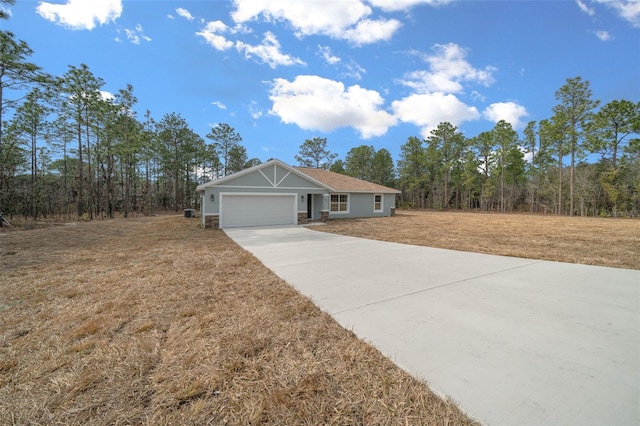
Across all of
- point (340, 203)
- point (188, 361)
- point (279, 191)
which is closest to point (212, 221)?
point (279, 191)

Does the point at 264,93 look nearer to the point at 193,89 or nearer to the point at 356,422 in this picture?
the point at 193,89

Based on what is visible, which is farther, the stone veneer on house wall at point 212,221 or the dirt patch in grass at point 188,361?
the stone veneer on house wall at point 212,221

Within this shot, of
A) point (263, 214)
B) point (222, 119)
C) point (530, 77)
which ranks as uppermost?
point (222, 119)

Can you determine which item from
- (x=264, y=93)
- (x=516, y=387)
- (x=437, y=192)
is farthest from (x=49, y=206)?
(x=437, y=192)

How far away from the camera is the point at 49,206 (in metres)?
20.6

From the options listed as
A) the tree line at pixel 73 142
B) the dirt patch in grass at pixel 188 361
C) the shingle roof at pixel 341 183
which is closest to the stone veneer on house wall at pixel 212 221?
the shingle roof at pixel 341 183

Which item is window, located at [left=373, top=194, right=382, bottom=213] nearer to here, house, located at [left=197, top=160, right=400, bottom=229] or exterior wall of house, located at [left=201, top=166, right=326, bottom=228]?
house, located at [left=197, top=160, right=400, bottom=229]

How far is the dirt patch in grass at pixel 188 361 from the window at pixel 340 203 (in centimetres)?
1368

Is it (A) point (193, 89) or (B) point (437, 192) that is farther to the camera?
(B) point (437, 192)

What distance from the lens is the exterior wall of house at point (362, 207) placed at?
18.3m

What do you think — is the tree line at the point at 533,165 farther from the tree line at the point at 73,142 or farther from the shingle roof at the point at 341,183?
the tree line at the point at 73,142

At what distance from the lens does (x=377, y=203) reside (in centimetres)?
1980

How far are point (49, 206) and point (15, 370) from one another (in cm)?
2638

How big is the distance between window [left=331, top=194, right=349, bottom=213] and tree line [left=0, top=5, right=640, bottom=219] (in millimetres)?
16849
